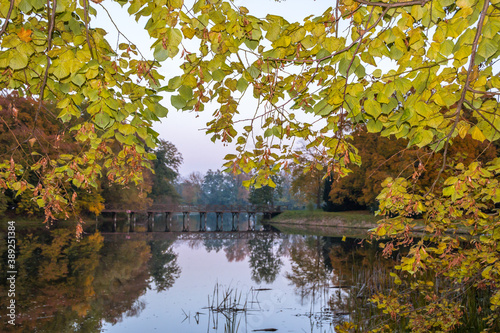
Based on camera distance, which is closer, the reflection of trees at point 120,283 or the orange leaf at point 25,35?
the orange leaf at point 25,35

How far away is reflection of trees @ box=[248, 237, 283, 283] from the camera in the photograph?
1457 centimetres

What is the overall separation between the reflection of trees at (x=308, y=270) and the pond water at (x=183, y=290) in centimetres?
4

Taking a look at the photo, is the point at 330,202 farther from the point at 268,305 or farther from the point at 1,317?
the point at 1,317

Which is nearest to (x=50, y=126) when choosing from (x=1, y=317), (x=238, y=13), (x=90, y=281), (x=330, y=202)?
(x=90, y=281)

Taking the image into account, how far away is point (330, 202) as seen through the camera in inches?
1677

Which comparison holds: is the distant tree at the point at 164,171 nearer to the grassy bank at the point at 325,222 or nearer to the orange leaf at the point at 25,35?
the grassy bank at the point at 325,222

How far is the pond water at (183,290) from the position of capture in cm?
883

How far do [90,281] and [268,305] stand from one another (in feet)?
20.3

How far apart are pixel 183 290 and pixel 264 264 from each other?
5.77 m

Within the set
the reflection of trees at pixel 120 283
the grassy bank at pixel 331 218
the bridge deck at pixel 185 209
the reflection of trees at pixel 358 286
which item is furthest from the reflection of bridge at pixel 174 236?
the reflection of trees at pixel 358 286

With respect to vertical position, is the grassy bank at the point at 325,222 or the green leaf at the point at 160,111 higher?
the green leaf at the point at 160,111

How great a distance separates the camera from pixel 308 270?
50.1ft

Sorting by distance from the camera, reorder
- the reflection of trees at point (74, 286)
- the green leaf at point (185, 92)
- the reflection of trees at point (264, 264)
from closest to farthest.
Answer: the green leaf at point (185, 92) → the reflection of trees at point (74, 286) → the reflection of trees at point (264, 264)

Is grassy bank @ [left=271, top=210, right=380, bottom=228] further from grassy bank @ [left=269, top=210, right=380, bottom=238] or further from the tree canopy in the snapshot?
the tree canopy
